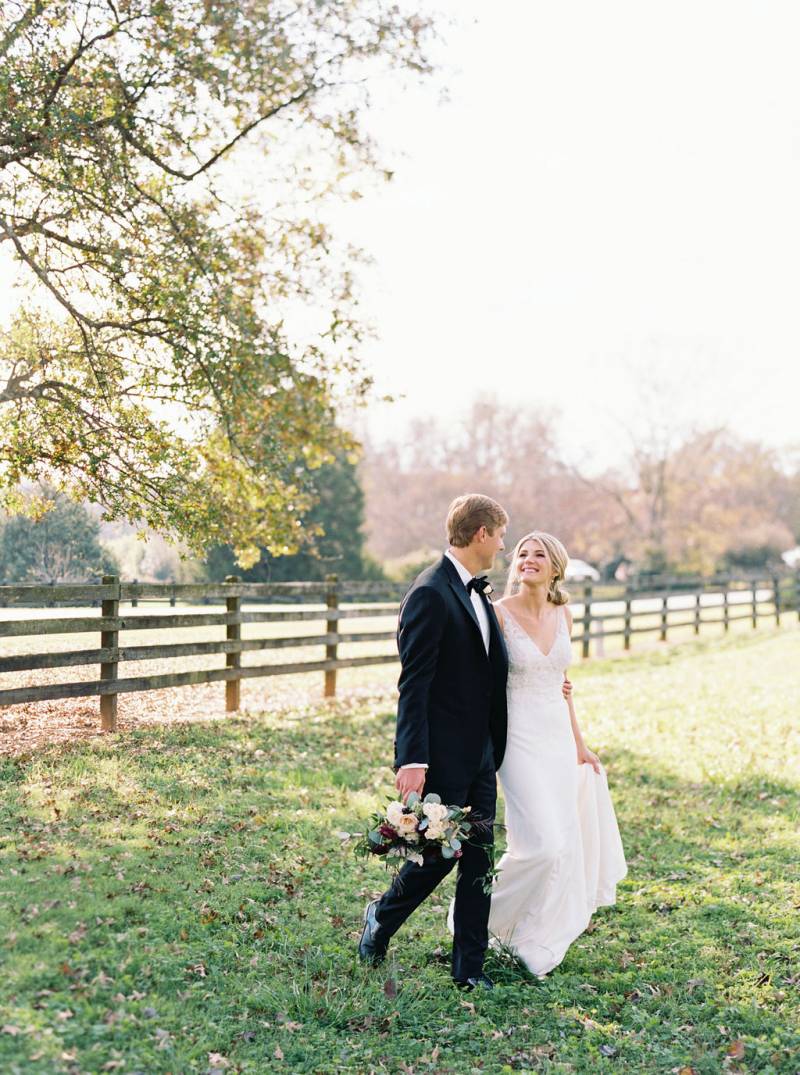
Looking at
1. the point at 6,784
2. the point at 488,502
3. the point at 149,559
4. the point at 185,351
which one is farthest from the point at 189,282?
the point at 488,502

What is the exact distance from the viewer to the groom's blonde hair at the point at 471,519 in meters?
4.50

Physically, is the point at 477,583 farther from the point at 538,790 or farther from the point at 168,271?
the point at 168,271

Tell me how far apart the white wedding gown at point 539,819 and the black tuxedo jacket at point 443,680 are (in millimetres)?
330

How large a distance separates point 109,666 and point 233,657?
76.9 inches

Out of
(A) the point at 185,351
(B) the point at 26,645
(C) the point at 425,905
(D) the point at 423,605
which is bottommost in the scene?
(C) the point at 425,905

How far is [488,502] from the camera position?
177 inches

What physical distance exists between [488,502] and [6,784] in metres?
4.33

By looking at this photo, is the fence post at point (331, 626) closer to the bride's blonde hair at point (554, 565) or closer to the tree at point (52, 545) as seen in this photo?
the tree at point (52, 545)

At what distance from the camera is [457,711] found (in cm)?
441

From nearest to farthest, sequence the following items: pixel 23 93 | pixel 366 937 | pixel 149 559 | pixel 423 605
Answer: pixel 423 605, pixel 366 937, pixel 23 93, pixel 149 559

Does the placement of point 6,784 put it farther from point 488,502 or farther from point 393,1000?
point 488,502

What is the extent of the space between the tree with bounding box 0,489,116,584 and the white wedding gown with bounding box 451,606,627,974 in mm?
6531

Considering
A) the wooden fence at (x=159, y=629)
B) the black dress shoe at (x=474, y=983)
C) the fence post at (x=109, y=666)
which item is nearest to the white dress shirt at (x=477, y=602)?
the black dress shoe at (x=474, y=983)

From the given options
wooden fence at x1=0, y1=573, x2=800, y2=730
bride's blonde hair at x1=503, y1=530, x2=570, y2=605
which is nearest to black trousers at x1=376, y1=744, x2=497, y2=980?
bride's blonde hair at x1=503, y1=530, x2=570, y2=605
